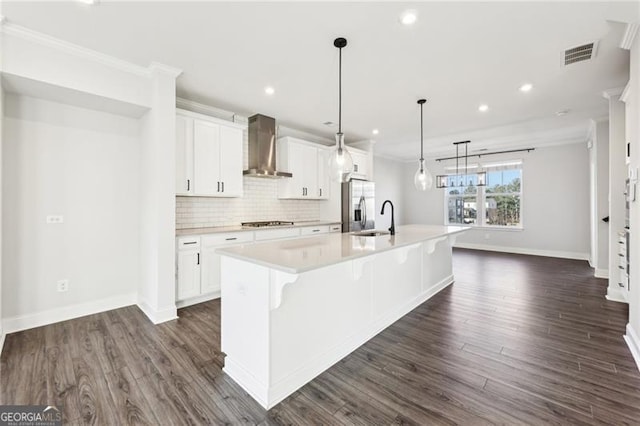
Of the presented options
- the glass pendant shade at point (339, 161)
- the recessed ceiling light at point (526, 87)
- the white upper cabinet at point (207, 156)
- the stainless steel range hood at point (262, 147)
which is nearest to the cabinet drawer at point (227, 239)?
the white upper cabinet at point (207, 156)

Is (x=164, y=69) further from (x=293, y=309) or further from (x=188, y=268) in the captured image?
(x=293, y=309)

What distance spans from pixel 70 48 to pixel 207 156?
163 centimetres

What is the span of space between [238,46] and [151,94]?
1.21m

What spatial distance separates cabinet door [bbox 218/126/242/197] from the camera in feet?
13.3

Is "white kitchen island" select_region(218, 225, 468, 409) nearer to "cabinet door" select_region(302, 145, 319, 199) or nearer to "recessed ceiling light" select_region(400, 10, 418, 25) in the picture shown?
"recessed ceiling light" select_region(400, 10, 418, 25)

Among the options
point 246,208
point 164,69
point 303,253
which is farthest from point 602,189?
point 164,69

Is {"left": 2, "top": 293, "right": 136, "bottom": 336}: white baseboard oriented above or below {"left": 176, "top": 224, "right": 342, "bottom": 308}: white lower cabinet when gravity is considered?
below

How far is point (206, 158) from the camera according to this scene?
3879 millimetres

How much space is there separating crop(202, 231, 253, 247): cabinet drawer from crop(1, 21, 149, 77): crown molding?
1959mm

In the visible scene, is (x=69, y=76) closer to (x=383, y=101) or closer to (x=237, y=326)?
(x=237, y=326)

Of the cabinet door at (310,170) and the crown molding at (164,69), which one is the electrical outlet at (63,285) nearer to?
the crown molding at (164,69)

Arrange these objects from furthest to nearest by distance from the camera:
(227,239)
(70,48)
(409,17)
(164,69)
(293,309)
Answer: (227,239)
(164,69)
(70,48)
(409,17)
(293,309)

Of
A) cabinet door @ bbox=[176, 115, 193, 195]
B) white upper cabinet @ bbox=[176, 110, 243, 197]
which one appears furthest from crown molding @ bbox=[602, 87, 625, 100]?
cabinet door @ bbox=[176, 115, 193, 195]

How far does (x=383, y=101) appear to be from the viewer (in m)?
4.08
